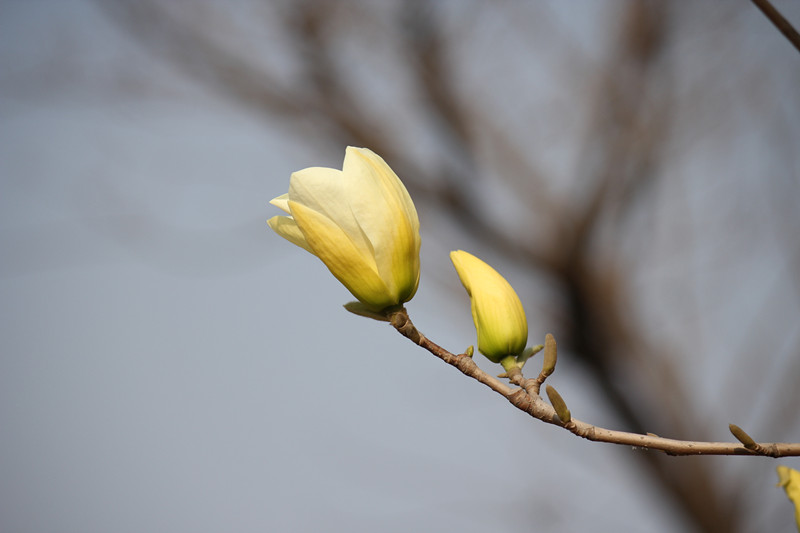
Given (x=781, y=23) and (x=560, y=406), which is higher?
(x=781, y=23)

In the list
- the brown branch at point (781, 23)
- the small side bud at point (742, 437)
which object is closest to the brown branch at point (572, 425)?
the small side bud at point (742, 437)

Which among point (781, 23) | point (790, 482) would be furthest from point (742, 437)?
point (781, 23)

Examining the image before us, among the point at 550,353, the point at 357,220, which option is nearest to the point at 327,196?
the point at 357,220

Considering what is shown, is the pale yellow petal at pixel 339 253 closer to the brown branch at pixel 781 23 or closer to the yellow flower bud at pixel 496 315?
the yellow flower bud at pixel 496 315

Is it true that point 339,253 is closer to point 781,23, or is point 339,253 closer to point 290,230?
point 290,230

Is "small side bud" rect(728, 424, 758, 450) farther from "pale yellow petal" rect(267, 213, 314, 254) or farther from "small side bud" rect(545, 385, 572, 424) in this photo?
"pale yellow petal" rect(267, 213, 314, 254)

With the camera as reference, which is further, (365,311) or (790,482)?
(365,311)

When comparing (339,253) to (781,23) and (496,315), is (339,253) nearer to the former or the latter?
(496,315)

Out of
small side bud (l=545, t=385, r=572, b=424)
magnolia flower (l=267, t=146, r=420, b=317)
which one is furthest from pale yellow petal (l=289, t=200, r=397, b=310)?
small side bud (l=545, t=385, r=572, b=424)
